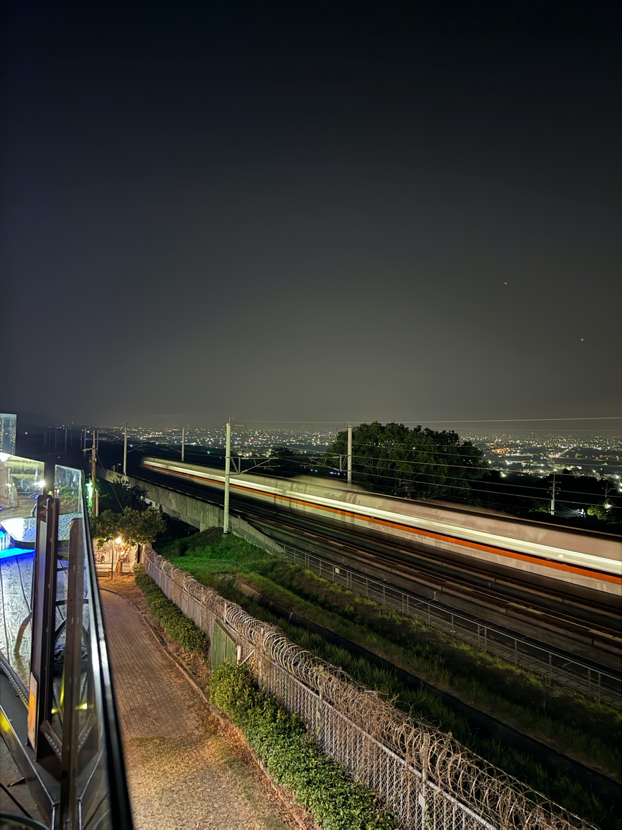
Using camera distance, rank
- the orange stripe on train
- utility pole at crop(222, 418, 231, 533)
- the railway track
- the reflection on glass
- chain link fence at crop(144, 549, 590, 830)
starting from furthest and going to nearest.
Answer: utility pole at crop(222, 418, 231, 533) < the orange stripe on train < the railway track < chain link fence at crop(144, 549, 590, 830) < the reflection on glass

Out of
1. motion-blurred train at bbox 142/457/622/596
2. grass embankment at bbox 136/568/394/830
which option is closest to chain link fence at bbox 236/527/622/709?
motion-blurred train at bbox 142/457/622/596

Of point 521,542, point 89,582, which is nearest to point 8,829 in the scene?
point 89,582

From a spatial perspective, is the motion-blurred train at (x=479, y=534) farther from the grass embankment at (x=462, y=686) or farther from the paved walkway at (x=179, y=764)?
the paved walkway at (x=179, y=764)

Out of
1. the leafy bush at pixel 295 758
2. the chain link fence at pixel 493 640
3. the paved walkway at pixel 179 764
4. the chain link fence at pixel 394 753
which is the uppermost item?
the chain link fence at pixel 493 640

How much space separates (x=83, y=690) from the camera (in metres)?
2.07

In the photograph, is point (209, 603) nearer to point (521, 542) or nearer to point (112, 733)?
point (521, 542)

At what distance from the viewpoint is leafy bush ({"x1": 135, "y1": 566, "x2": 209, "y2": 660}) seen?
11516mm

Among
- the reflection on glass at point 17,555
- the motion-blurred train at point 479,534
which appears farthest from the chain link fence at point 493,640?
the reflection on glass at point 17,555

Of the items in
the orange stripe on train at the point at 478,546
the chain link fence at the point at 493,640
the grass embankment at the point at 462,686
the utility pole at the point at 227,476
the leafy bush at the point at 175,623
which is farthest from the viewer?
the utility pole at the point at 227,476

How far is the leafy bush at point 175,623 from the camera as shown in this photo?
11516 millimetres

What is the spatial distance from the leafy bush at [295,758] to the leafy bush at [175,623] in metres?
2.30

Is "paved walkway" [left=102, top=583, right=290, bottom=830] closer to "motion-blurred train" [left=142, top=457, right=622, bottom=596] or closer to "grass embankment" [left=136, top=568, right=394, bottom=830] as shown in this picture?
"grass embankment" [left=136, top=568, right=394, bottom=830]

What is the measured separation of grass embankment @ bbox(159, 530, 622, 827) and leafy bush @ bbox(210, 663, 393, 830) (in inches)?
47.0

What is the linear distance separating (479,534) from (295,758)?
6.11 meters
